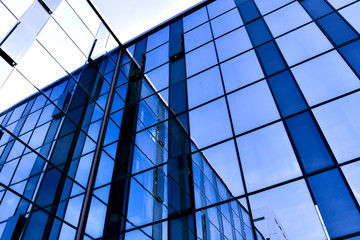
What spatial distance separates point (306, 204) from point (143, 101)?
10.9m

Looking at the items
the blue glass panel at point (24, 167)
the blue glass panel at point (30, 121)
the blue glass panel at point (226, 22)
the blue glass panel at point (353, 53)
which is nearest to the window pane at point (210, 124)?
the blue glass panel at point (353, 53)

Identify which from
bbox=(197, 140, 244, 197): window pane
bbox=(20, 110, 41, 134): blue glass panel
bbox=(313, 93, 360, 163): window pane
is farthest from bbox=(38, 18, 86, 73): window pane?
bbox=(313, 93, 360, 163): window pane

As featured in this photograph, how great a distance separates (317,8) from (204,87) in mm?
7104

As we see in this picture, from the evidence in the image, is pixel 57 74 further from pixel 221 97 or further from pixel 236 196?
pixel 236 196

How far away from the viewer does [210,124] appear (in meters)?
13.7

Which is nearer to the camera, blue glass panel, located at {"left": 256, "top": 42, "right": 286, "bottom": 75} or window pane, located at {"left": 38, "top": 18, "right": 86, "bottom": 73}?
blue glass panel, located at {"left": 256, "top": 42, "right": 286, "bottom": 75}

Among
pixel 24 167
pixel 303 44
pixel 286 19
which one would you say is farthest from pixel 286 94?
pixel 24 167

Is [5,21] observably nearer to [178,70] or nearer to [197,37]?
[178,70]

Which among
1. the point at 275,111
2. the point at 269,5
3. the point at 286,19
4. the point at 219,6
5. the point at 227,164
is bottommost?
the point at 227,164

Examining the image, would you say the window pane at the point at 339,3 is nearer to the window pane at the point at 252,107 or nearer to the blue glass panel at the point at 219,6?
the window pane at the point at 252,107

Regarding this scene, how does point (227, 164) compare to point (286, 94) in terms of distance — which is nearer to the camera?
point (227, 164)

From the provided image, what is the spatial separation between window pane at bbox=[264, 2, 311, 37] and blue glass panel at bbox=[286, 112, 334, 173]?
19.9 ft

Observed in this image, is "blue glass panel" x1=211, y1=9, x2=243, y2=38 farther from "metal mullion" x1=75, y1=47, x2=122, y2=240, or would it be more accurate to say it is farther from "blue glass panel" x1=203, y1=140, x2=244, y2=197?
"blue glass panel" x1=203, y1=140, x2=244, y2=197

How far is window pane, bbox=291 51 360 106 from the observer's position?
37.3 feet
